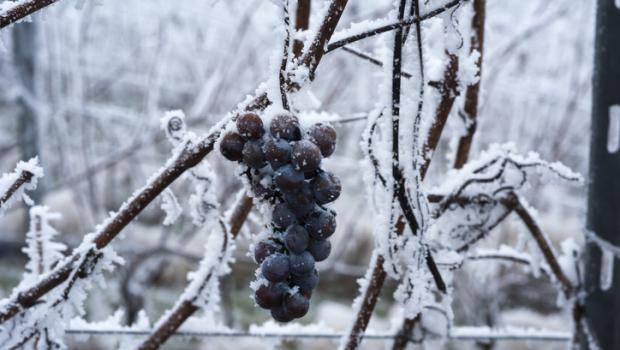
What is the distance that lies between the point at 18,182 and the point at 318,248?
0.96ft

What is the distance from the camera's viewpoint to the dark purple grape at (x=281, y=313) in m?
0.43

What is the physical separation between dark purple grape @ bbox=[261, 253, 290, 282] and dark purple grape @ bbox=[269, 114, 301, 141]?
0.31 ft

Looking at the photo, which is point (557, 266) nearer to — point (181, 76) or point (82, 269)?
point (82, 269)

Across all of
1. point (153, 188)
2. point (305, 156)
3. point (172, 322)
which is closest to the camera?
point (305, 156)

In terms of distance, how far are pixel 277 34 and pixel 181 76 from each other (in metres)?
4.06

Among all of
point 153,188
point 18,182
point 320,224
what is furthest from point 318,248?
point 18,182

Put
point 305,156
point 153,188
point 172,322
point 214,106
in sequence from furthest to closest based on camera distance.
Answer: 1. point 214,106
2. point 172,322
3. point 153,188
4. point 305,156

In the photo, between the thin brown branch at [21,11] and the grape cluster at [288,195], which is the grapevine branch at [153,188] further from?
the thin brown branch at [21,11]

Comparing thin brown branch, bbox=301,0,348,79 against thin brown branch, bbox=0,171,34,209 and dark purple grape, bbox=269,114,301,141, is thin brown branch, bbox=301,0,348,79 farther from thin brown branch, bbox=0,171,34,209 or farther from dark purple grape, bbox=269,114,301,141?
thin brown branch, bbox=0,171,34,209

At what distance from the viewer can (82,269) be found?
1.82ft

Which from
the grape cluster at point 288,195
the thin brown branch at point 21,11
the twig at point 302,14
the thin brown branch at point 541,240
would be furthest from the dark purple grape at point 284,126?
the thin brown branch at point 541,240

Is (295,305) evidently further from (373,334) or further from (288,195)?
(373,334)

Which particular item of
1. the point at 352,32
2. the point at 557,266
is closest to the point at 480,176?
the point at 557,266

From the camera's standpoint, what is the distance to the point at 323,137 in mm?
413
